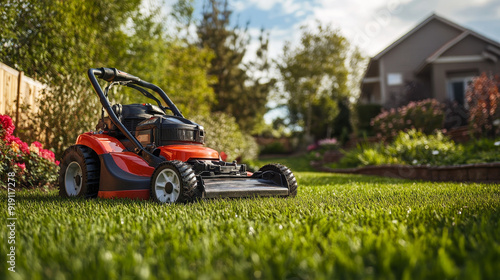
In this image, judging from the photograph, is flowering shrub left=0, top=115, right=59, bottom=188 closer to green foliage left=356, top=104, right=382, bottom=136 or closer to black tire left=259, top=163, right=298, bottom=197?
black tire left=259, top=163, right=298, bottom=197

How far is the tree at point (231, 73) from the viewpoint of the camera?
30.8 metres

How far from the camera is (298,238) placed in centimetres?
219

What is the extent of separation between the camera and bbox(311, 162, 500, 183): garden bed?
7.06 m

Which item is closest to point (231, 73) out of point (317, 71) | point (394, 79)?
point (317, 71)

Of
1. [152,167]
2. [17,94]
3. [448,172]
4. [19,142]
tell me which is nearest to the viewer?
[152,167]

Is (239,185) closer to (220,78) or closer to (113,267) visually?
(113,267)

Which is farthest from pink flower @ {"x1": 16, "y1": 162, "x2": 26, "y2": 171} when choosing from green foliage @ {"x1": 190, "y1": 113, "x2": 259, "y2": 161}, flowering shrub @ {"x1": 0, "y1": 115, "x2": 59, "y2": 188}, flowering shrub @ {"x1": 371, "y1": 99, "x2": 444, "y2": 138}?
flowering shrub @ {"x1": 371, "y1": 99, "x2": 444, "y2": 138}

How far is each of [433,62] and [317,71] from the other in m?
13.1

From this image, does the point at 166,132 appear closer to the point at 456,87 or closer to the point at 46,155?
the point at 46,155

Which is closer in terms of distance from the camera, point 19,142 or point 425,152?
point 19,142

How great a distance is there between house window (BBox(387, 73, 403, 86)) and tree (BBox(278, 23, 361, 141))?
325 inches

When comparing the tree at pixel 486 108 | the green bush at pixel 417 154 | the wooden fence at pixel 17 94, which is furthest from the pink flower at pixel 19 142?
the tree at pixel 486 108

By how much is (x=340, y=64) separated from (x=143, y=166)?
28.2m

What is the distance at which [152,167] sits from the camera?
448 centimetres
